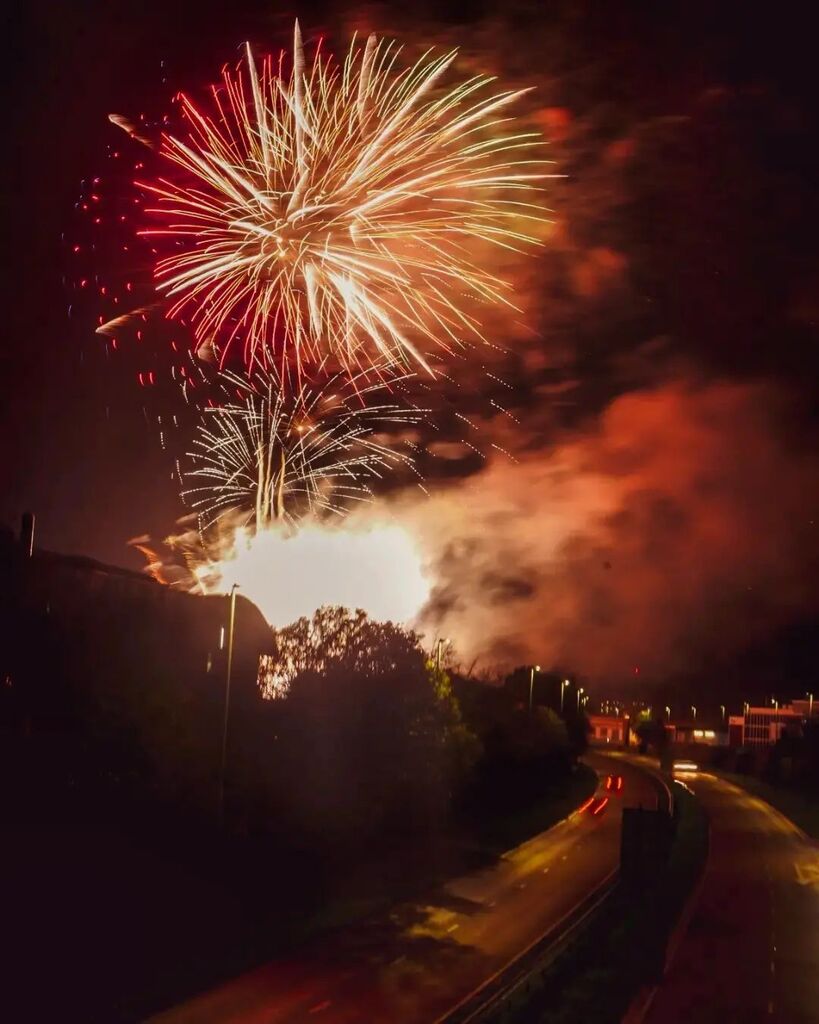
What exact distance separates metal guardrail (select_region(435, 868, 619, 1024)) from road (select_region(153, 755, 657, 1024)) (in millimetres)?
527

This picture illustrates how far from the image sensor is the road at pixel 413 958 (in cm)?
2272

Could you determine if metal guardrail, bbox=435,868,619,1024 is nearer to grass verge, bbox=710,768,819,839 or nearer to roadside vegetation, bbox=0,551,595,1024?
roadside vegetation, bbox=0,551,595,1024

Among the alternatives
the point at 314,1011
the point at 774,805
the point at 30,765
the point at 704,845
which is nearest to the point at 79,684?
the point at 30,765

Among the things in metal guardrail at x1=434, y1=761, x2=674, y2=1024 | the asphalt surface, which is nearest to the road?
metal guardrail at x1=434, y1=761, x2=674, y2=1024

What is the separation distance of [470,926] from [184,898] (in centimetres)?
827

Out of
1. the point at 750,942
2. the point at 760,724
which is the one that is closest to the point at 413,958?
the point at 750,942

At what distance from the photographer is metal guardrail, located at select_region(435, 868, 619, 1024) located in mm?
18641

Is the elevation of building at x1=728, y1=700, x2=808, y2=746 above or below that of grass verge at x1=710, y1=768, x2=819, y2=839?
above

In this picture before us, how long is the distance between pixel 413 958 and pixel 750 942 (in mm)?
9465

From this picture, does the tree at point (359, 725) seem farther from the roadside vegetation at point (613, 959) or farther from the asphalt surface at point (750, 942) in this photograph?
the asphalt surface at point (750, 942)

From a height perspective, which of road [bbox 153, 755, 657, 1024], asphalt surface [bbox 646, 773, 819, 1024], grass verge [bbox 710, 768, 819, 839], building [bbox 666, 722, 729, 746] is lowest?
road [bbox 153, 755, 657, 1024]

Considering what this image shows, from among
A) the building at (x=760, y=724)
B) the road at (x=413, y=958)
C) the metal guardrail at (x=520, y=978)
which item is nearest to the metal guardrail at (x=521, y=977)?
the metal guardrail at (x=520, y=978)

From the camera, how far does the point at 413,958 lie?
28562 millimetres

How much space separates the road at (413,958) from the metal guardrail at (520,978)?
527mm
